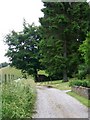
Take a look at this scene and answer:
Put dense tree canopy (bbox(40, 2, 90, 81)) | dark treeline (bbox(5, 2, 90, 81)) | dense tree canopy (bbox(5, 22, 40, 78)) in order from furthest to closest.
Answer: dense tree canopy (bbox(5, 22, 40, 78)) → dark treeline (bbox(5, 2, 90, 81)) → dense tree canopy (bbox(40, 2, 90, 81))

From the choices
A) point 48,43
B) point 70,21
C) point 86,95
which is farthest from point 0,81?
point 48,43

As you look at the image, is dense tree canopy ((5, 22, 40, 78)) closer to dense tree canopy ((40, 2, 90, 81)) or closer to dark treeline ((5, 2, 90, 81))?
dark treeline ((5, 2, 90, 81))

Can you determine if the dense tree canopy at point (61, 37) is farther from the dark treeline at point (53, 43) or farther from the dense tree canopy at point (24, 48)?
the dense tree canopy at point (24, 48)

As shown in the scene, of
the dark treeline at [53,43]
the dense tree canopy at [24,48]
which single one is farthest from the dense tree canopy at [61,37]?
the dense tree canopy at [24,48]

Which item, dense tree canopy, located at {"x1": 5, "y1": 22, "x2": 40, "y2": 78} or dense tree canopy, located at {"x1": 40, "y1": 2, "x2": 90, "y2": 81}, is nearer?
dense tree canopy, located at {"x1": 40, "y1": 2, "x2": 90, "y2": 81}

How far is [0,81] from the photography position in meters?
7.71

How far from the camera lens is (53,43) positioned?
2770 cm

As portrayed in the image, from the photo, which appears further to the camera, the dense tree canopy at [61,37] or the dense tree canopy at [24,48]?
the dense tree canopy at [24,48]

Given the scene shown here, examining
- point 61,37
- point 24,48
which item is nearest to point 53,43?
point 24,48

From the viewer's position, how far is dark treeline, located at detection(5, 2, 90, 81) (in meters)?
23.3

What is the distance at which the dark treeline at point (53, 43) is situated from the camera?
2330 cm

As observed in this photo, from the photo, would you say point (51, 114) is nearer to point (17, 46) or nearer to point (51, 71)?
point (17, 46)

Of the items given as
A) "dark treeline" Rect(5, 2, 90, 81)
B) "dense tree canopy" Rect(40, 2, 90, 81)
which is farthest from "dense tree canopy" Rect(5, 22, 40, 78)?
"dense tree canopy" Rect(40, 2, 90, 81)

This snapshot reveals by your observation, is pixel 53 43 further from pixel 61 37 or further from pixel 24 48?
pixel 61 37
